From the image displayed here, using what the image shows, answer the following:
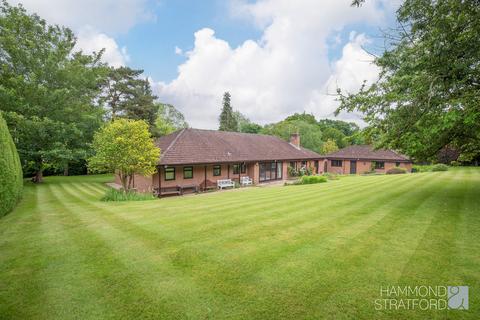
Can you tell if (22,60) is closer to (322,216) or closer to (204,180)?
(204,180)

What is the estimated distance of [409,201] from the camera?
10.0 m

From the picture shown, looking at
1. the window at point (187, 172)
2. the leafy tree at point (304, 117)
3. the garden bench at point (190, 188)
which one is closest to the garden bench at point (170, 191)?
the garden bench at point (190, 188)

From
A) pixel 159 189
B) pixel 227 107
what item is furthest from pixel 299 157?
pixel 227 107

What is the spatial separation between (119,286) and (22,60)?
24.5 meters

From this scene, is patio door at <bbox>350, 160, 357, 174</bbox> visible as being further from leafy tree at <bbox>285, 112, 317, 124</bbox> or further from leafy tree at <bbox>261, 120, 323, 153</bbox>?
leafy tree at <bbox>285, 112, 317, 124</bbox>

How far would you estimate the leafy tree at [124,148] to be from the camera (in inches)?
568

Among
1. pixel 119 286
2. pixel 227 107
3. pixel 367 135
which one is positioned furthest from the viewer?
pixel 227 107

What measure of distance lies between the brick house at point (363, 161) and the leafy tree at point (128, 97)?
29.6 m

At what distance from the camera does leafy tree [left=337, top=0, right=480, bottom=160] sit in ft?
23.5

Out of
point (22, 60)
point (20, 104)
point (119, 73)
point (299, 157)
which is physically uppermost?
point (119, 73)

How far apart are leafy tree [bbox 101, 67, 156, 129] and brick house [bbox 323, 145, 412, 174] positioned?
29647mm

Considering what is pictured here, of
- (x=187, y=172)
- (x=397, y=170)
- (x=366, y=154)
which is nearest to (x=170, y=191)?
(x=187, y=172)

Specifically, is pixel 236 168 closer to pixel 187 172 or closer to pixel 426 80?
pixel 187 172
